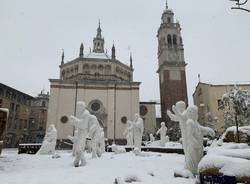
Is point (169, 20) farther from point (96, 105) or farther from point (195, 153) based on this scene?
point (195, 153)

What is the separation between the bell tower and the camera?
150 ft

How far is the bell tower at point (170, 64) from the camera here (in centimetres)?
4578

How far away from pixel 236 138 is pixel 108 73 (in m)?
37.0

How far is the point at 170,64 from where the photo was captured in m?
46.6

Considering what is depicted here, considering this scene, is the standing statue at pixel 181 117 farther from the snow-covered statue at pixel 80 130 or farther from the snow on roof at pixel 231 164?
the snow-covered statue at pixel 80 130

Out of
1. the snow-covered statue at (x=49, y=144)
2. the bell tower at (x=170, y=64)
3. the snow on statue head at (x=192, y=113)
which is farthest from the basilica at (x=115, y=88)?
the snow on statue head at (x=192, y=113)

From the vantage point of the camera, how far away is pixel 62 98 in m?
40.5

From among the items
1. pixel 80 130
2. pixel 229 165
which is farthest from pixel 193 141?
pixel 80 130

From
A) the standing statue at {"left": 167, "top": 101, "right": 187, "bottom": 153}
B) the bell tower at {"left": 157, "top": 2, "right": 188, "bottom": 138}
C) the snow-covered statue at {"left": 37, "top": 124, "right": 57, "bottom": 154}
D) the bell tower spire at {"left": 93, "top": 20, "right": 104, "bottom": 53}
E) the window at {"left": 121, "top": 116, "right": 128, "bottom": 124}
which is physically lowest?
the snow-covered statue at {"left": 37, "top": 124, "right": 57, "bottom": 154}

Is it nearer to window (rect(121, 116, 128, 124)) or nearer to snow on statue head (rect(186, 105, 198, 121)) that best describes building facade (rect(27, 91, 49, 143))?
window (rect(121, 116, 128, 124))

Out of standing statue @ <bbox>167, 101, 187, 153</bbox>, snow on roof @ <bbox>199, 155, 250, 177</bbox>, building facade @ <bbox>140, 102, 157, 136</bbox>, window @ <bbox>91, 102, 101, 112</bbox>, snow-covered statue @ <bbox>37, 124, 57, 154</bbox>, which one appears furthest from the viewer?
building facade @ <bbox>140, 102, 157, 136</bbox>

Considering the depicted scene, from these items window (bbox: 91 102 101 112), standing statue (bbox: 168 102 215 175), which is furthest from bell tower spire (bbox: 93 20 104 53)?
standing statue (bbox: 168 102 215 175)

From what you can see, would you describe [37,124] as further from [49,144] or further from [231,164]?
[231,164]

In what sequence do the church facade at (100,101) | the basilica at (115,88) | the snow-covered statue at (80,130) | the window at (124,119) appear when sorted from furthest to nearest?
the window at (124,119)
the basilica at (115,88)
the church facade at (100,101)
the snow-covered statue at (80,130)
